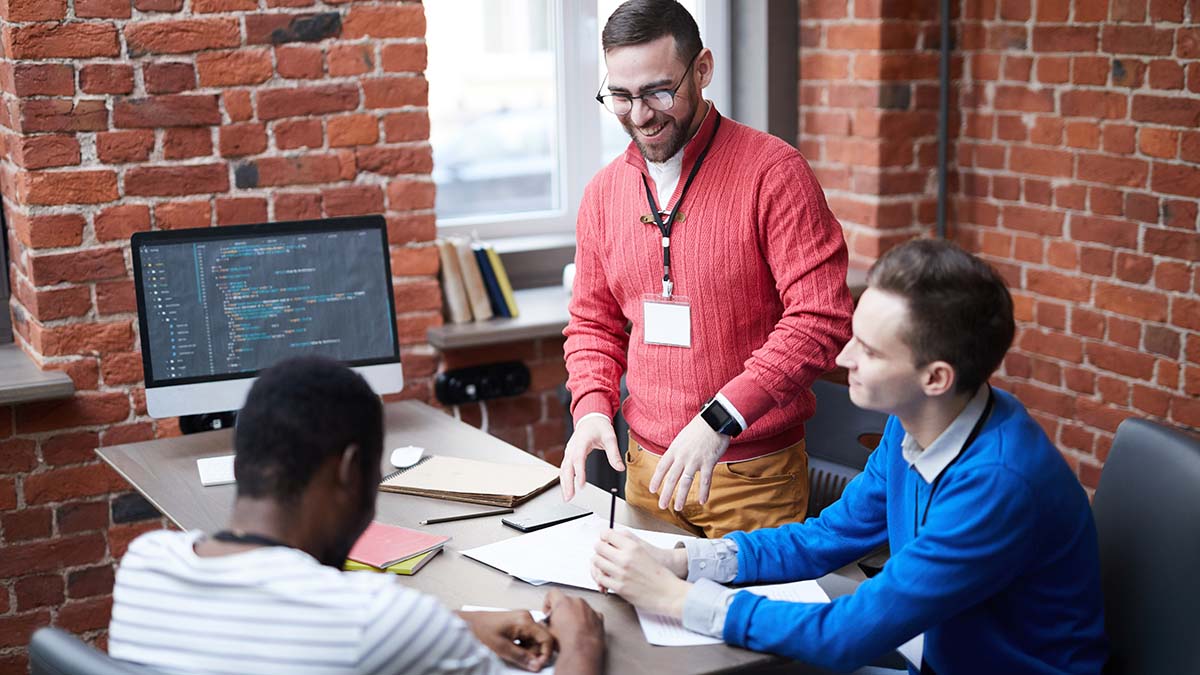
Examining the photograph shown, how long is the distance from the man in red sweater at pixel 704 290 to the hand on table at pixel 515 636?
0.45 m

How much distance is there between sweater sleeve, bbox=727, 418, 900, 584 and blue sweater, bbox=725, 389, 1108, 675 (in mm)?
139

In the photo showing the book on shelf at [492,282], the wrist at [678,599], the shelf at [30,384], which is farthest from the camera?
the book on shelf at [492,282]

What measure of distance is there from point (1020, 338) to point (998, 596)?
2.04m

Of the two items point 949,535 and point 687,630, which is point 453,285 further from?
point 949,535

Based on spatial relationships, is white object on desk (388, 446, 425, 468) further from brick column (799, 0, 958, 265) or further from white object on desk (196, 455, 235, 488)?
brick column (799, 0, 958, 265)

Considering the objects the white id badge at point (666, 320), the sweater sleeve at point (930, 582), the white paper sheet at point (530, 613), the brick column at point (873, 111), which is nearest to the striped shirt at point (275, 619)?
the white paper sheet at point (530, 613)

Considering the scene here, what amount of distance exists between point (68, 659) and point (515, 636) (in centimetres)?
57

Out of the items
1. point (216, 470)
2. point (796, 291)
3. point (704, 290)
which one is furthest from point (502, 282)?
point (796, 291)

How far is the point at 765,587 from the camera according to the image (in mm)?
1854

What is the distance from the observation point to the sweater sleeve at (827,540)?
188 centimetres

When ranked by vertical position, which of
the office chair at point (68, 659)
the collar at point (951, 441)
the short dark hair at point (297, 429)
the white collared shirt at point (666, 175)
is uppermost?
the white collared shirt at point (666, 175)

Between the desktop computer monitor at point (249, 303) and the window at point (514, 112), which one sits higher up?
the window at point (514, 112)

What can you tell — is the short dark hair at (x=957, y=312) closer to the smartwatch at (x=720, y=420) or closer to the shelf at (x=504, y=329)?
the smartwatch at (x=720, y=420)

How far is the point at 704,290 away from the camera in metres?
2.23
